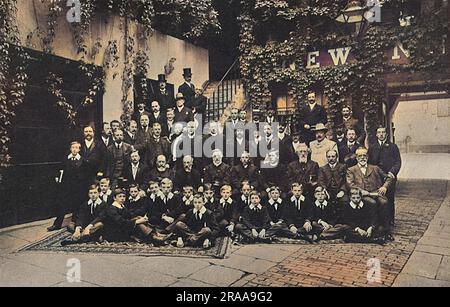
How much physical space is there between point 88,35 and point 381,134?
195 inches

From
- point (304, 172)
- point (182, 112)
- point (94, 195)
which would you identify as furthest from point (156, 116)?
point (304, 172)

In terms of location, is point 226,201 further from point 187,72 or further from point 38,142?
point 38,142

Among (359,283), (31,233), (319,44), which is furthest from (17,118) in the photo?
(359,283)

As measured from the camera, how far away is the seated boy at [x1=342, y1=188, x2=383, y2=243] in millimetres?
4391

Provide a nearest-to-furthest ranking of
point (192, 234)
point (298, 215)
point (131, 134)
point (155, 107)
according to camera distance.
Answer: point (192, 234)
point (298, 215)
point (131, 134)
point (155, 107)

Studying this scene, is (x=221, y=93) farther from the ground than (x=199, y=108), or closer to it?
farther from the ground

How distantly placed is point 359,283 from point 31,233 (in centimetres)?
426

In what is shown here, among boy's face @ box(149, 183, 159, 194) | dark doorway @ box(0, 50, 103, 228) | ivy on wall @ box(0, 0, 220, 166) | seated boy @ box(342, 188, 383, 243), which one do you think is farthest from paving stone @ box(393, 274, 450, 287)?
dark doorway @ box(0, 50, 103, 228)

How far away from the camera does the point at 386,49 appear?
16.2 ft

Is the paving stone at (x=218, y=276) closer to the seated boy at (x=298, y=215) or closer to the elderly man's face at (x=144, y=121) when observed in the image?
the seated boy at (x=298, y=215)

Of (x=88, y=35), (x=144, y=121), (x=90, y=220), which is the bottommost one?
(x=90, y=220)

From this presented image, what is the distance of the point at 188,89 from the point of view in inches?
257

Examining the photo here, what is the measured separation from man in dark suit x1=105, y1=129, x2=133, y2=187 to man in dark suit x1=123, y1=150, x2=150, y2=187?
11 cm
